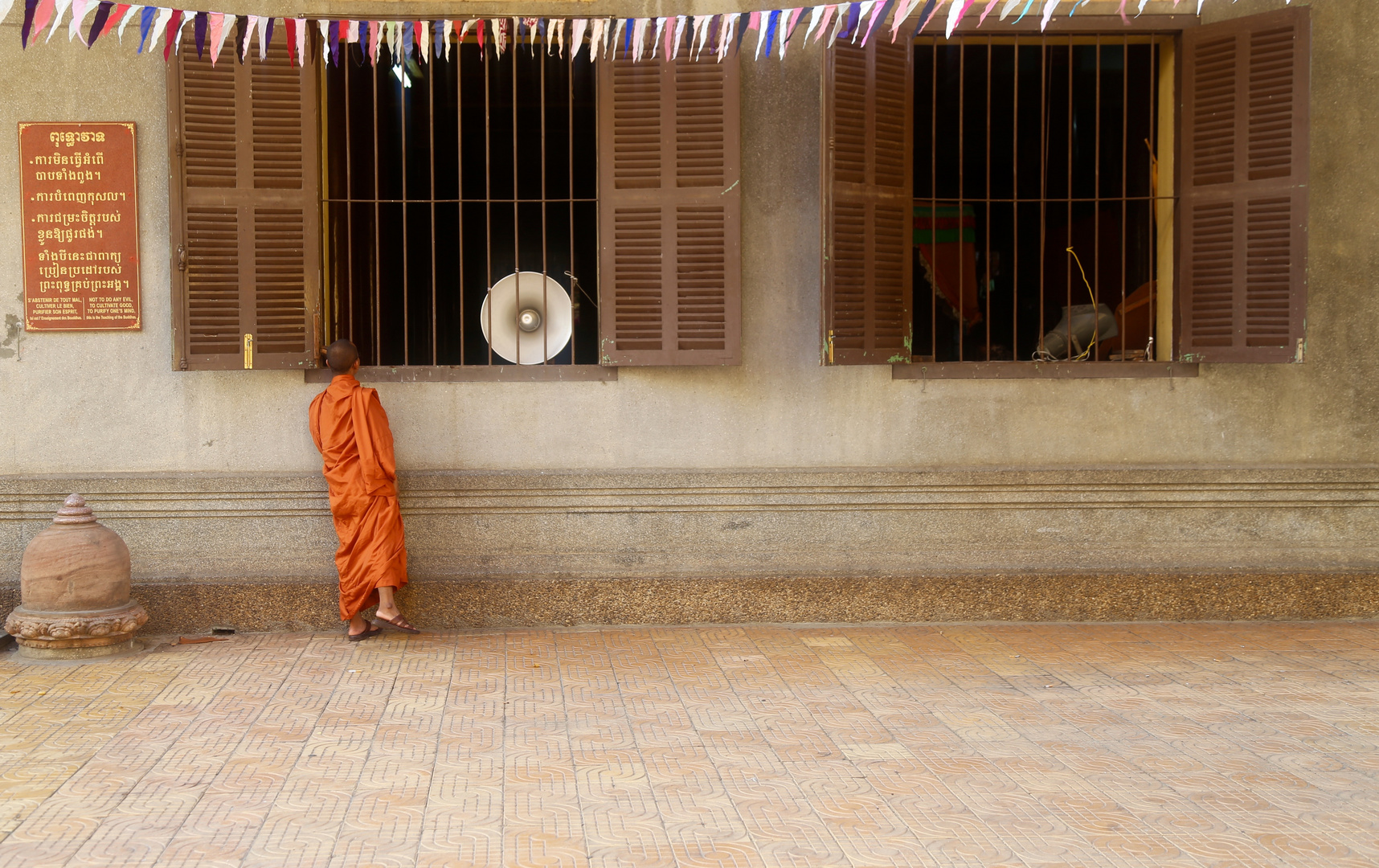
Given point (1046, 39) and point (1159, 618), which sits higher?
point (1046, 39)

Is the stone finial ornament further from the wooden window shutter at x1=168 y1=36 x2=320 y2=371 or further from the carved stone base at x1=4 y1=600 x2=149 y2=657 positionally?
the wooden window shutter at x1=168 y1=36 x2=320 y2=371

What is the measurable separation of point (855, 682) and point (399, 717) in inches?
80.4

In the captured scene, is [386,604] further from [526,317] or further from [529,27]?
[529,27]

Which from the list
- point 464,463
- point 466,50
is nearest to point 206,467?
point 464,463

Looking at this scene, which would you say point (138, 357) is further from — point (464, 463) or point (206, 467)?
point (464, 463)

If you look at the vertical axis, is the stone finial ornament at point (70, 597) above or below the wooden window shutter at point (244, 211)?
below

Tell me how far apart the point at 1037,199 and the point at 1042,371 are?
1.49m

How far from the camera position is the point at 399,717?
15.2 ft

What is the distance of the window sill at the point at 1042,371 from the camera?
21.1 feet

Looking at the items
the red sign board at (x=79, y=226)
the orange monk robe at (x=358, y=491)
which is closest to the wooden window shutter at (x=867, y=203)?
the orange monk robe at (x=358, y=491)

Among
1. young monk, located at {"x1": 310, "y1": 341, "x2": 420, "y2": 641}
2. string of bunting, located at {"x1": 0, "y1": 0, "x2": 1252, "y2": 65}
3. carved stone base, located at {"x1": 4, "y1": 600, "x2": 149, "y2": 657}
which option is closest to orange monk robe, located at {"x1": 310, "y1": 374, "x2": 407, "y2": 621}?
young monk, located at {"x1": 310, "y1": 341, "x2": 420, "y2": 641}

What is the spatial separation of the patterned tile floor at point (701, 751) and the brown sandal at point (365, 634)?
3.6 inches

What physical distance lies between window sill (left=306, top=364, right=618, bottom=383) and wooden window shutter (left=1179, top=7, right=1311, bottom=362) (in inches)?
133

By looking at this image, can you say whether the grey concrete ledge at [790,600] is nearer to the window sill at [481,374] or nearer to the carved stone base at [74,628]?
the carved stone base at [74,628]
